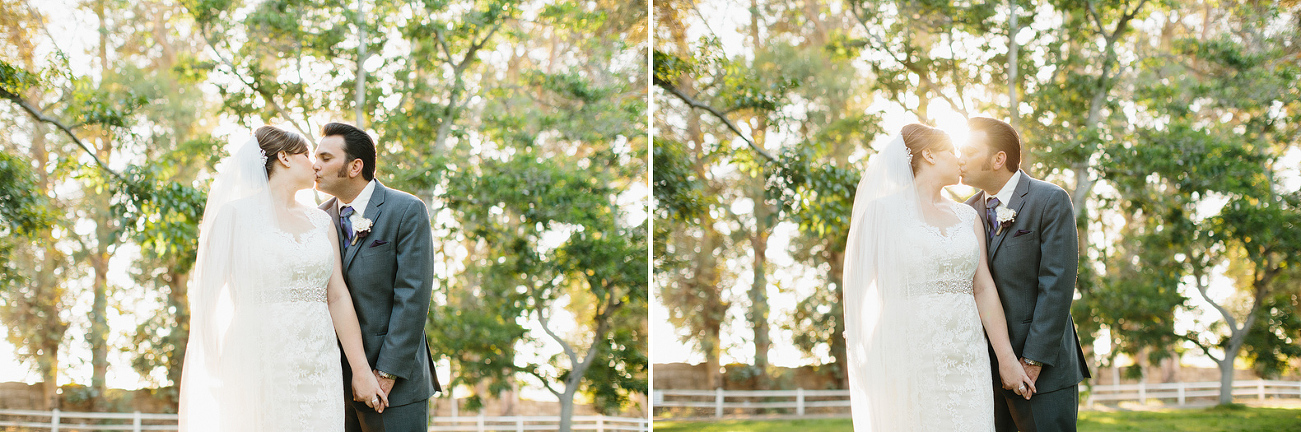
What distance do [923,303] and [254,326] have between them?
169 centimetres

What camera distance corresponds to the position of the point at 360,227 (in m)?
2.02

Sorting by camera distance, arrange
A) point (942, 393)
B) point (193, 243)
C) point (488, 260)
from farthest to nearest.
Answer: point (488, 260) < point (193, 243) < point (942, 393)

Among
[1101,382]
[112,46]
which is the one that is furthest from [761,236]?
[112,46]

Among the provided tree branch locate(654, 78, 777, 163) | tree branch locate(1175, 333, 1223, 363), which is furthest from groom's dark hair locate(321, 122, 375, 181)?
tree branch locate(1175, 333, 1223, 363)

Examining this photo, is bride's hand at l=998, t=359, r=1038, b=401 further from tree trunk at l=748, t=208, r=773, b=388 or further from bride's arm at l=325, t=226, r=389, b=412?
tree trunk at l=748, t=208, r=773, b=388

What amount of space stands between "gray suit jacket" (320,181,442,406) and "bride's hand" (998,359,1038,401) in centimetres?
153

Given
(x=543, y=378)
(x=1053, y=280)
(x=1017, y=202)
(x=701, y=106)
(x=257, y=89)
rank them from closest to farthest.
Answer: (x=1053, y=280) < (x=1017, y=202) < (x=701, y=106) < (x=257, y=89) < (x=543, y=378)

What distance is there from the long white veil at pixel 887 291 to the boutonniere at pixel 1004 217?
0.25 m

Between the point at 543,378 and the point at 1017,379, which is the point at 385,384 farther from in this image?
the point at 543,378

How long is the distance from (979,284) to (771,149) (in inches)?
126

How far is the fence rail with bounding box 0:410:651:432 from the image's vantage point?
4.78 meters

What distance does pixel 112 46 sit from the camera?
523cm

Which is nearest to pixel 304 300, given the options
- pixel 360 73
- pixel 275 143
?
pixel 275 143

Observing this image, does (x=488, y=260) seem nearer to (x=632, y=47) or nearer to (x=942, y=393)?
(x=632, y=47)
